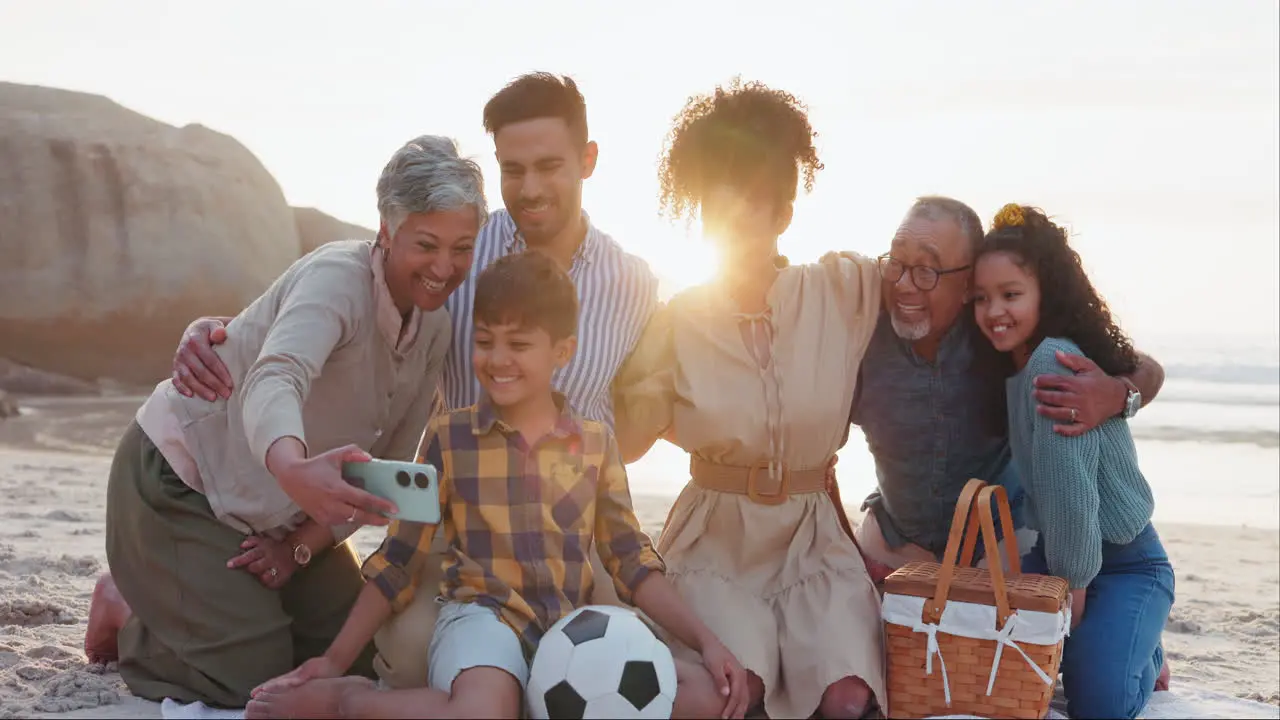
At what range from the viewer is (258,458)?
3410 millimetres

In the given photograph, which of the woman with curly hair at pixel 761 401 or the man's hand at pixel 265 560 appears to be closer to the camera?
the woman with curly hair at pixel 761 401

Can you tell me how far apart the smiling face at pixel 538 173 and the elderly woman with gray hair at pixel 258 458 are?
1.08ft

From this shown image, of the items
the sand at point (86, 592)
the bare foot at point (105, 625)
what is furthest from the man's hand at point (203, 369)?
the sand at point (86, 592)

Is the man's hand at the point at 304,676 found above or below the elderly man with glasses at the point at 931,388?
below

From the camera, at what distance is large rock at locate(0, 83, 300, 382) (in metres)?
16.1

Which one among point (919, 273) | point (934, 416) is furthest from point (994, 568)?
point (919, 273)

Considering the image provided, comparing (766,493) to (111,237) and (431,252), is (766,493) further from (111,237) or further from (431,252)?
(111,237)

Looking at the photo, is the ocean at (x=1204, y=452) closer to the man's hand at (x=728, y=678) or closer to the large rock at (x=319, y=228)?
the man's hand at (x=728, y=678)

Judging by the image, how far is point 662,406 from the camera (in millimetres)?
3760

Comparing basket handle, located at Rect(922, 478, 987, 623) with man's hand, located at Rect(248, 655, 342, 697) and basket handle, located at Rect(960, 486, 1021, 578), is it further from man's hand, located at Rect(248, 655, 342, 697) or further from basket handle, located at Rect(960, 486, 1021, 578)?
man's hand, located at Rect(248, 655, 342, 697)

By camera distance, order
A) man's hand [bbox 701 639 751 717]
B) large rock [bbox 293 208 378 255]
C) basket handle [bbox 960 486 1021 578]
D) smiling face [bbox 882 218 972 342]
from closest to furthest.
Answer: man's hand [bbox 701 639 751 717] → basket handle [bbox 960 486 1021 578] → smiling face [bbox 882 218 972 342] → large rock [bbox 293 208 378 255]

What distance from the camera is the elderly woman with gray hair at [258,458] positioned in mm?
3488

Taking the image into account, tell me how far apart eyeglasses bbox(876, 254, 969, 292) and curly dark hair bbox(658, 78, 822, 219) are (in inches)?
15.1

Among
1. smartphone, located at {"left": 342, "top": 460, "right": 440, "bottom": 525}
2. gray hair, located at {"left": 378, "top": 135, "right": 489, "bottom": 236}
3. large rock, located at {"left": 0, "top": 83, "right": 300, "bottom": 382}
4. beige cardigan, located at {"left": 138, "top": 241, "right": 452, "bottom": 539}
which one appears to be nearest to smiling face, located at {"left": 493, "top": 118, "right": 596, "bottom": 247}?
gray hair, located at {"left": 378, "top": 135, "right": 489, "bottom": 236}
